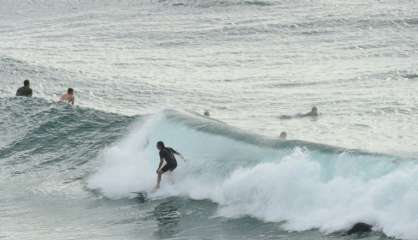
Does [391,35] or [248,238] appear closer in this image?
[248,238]

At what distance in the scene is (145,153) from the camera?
25047 millimetres

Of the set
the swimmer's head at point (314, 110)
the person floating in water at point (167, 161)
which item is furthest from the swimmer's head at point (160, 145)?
the swimmer's head at point (314, 110)

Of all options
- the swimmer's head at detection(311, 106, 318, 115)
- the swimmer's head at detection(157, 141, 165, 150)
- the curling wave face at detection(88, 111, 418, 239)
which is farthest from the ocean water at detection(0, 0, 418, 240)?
the swimmer's head at detection(157, 141, 165, 150)

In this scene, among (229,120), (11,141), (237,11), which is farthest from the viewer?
(237,11)

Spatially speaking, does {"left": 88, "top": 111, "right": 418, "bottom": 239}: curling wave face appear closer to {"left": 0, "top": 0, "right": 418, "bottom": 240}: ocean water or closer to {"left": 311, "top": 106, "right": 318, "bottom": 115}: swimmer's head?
{"left": 0, "top": 0, "right": 418, "bottom": 240}: ocean water

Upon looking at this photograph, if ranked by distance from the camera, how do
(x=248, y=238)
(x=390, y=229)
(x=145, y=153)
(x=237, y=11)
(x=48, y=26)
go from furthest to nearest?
(x=237, y=11) < (x=48, y=26) < (x=145, y=153) < (x=248, y=238) < (x=390, y=229)

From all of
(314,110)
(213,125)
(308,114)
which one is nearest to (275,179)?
(213,125)

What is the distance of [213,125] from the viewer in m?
24.6

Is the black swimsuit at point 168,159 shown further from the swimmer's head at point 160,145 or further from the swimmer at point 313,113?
the swimmer at point 313,113

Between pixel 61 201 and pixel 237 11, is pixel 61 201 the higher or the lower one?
the lower one

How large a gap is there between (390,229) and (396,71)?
90.2 ft

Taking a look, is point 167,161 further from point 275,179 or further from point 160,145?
point 275,179

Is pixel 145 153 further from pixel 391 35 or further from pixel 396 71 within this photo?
pixel 391 35

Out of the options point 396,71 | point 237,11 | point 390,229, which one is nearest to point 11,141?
point 390,229
